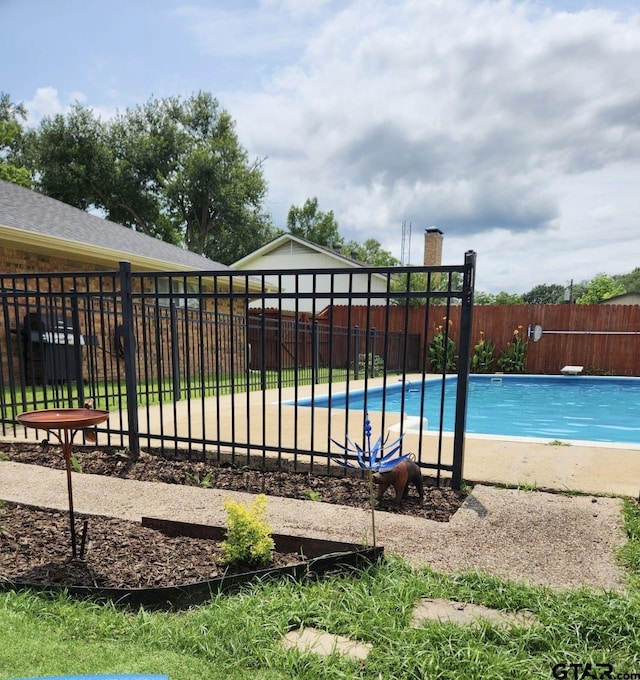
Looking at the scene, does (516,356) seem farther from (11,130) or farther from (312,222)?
(312,222)

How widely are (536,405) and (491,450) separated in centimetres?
678

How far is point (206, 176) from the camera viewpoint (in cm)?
2672

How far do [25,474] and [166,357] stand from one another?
6.57 meters

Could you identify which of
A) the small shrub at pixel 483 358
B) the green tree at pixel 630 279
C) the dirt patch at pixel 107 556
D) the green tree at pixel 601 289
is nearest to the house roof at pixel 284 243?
the small shrub at pixel 483 358

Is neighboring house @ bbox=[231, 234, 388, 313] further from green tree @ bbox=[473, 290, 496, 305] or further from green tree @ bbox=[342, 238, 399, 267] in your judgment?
green tree @ bbox=[342, 238, 399, 267]

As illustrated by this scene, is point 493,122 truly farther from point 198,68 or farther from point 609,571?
point 609,571

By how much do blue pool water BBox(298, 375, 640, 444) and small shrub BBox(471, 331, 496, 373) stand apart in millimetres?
618

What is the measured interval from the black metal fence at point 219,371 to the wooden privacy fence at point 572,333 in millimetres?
1776

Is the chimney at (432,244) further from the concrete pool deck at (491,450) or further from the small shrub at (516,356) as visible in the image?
the concrete pool deck at (491,450)

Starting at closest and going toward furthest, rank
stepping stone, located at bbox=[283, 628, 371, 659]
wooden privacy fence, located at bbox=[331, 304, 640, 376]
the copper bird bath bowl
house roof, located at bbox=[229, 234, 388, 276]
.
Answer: stepping stone, located at bbox=[283, 628, 371, 659] → the copper bird bath bowl → wooden privacy fence, located at bbox=[331, 304, 640, 376] → house roof, located at bbox=[229, 234, 388, 276]

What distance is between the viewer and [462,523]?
2711mm

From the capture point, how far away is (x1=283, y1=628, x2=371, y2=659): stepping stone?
1666 mm

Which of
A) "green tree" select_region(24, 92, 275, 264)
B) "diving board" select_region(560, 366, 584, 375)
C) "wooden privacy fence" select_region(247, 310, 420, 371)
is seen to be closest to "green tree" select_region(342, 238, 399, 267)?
"green tree" select_region(24, 92, 275, 264)

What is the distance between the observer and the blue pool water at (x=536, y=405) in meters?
8.17
